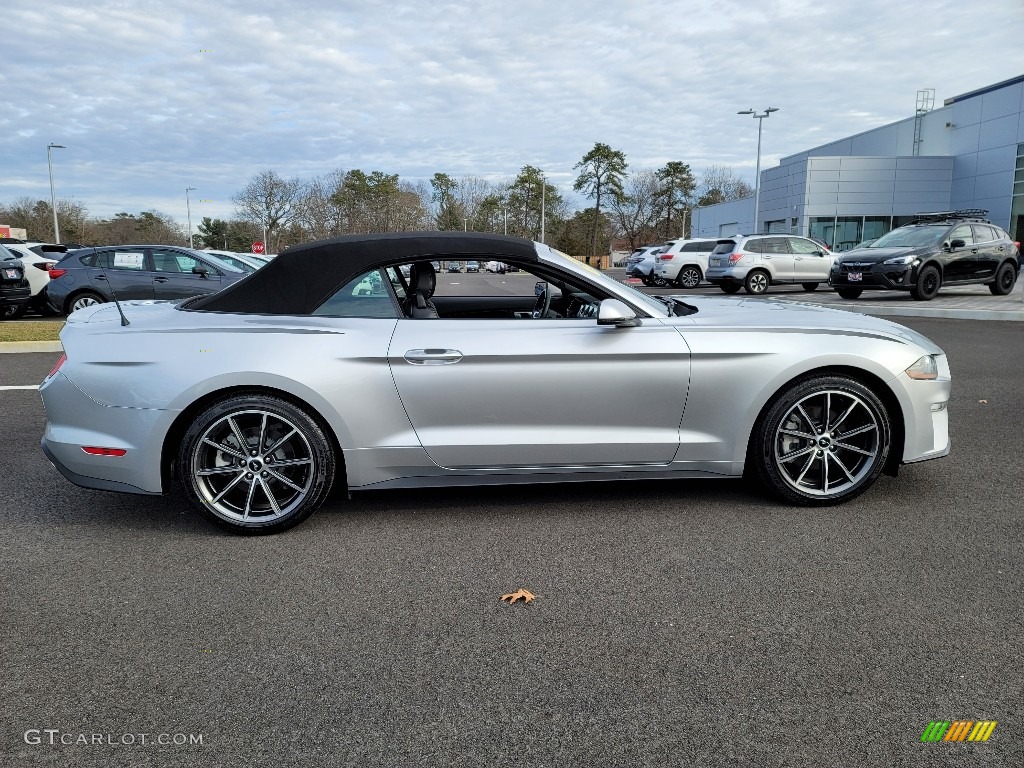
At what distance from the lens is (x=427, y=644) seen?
9.00 ft

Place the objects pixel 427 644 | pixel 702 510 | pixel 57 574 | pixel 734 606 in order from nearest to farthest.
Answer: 1. pixel 427 644
2. pixel 734 606
3. pixel 57 574
4. pixel 702 510

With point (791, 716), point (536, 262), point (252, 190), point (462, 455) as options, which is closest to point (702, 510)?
point (462, 455)

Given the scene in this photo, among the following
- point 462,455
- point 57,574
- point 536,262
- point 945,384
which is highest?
point 536,262

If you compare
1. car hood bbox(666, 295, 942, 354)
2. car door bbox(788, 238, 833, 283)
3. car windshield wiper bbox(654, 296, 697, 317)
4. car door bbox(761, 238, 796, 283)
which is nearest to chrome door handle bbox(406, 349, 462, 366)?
car hood bbox(666, 295, 942, 354)

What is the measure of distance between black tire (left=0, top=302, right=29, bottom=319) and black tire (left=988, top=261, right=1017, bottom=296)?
21155 mm

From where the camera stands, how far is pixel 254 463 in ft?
12.3

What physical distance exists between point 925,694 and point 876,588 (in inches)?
31.0

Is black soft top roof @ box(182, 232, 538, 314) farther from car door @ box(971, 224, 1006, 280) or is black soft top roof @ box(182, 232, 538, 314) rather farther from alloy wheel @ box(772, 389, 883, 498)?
car door @ box(971, 224, 1006, 280)

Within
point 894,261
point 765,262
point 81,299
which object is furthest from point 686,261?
point 81,299

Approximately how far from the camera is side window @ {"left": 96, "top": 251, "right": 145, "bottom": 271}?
13.5 m

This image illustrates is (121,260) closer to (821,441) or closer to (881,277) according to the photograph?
(821,441)

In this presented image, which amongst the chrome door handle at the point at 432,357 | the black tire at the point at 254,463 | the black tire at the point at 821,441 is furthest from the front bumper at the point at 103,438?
the black tire at the point at 821,441

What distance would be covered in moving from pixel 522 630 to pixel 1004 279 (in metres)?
20.1

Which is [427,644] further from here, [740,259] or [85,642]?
[740,259]
